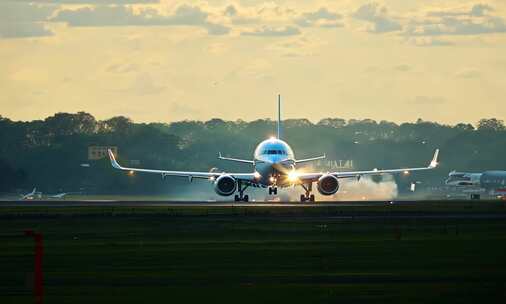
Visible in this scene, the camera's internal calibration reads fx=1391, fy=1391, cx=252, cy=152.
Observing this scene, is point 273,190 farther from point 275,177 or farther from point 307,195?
point 275,177

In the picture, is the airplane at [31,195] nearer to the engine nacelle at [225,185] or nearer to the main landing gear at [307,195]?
the engine nacelle at [225,185]

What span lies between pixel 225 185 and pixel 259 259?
63115 millimetres

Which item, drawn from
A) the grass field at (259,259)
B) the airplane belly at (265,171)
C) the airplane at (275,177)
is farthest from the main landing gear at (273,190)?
the grass field at (259,259)

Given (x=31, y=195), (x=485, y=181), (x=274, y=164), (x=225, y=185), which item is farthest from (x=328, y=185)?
(x=485, y=181)

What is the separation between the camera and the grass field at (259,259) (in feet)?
119

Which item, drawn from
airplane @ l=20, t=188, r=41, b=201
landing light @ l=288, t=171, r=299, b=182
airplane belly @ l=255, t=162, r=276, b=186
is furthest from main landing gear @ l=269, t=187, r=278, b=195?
airplane @ l=20, t=188, r=41, b=201

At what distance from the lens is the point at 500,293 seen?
35469 mm

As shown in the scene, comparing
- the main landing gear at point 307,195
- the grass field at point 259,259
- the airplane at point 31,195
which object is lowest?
the grass field at point 259,259

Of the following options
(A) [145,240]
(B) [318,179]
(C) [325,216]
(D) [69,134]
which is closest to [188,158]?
(D) [69,134]

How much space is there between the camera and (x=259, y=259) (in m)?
46.8

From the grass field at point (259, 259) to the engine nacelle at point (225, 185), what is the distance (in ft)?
107

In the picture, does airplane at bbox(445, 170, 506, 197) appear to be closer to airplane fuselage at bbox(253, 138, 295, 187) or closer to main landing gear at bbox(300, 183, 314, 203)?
main landing gear at bbox(300, 183, 314, 203)

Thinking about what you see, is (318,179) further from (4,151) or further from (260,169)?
(4,151)

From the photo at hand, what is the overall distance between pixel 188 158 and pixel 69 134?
18.2 metres
